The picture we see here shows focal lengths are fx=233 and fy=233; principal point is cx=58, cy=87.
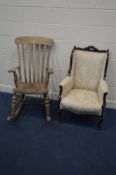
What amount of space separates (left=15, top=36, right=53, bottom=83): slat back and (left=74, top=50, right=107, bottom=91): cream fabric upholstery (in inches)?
16.9

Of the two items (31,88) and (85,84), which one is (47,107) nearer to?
(31,88)

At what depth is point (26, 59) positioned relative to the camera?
135 inches

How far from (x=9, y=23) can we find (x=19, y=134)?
160 cm

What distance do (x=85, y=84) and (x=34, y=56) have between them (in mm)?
808

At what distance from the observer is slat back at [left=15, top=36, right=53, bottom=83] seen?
3131 millimetres

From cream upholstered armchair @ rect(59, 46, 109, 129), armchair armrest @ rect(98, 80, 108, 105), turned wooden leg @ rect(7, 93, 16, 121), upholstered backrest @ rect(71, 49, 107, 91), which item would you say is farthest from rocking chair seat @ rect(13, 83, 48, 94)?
armchair armrest @ rect(98, 80, 108, 105)

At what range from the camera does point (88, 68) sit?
308 centimetres

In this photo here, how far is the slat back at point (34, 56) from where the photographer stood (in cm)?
313

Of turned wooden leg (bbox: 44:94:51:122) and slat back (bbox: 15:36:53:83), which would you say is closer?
turned wooden leg (bbox: 44:94:51:122)

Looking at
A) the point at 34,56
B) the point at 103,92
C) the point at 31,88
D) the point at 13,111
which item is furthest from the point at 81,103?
the point at 34,56

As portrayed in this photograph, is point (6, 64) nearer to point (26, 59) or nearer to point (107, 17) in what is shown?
point (26, 59)

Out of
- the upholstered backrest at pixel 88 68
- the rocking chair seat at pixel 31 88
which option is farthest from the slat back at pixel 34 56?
the upholstered backrest at pixel 88 68

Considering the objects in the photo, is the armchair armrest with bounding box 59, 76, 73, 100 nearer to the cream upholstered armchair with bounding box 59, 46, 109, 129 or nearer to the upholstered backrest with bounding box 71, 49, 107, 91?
the cream upholstered armchair with bounding box 59, 46, 109, 129

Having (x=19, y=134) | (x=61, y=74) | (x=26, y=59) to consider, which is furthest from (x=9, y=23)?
(x=19, y=134)
